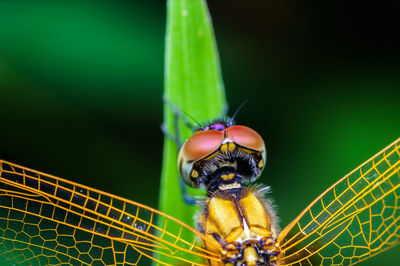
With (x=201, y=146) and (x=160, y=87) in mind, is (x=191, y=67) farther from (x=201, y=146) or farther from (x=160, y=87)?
(x=160, y=87)

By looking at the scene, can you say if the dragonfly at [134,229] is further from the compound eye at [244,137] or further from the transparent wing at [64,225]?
the compound eye at [244,137]

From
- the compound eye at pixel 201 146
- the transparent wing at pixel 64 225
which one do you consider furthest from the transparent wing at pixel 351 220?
the transparent wing at pixel 64 225

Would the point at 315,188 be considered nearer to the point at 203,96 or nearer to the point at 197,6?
the point at 203,96

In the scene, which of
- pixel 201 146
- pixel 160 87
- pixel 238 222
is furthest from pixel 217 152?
pixel 160 87

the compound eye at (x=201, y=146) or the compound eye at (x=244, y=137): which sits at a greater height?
the compound eye at (x=244, y=137)

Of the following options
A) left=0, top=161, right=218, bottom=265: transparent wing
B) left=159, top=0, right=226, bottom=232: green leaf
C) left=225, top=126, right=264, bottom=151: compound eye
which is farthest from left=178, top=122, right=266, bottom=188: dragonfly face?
left=0, top=161, right=218, bottom=265: transparent wing

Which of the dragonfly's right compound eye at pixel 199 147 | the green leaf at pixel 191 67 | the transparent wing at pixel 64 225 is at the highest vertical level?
the green leaf at pixel 191 67

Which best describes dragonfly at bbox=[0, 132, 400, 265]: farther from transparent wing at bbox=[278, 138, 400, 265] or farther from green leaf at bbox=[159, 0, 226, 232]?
green leaf at bbox=[159, 0, 226, 232]
